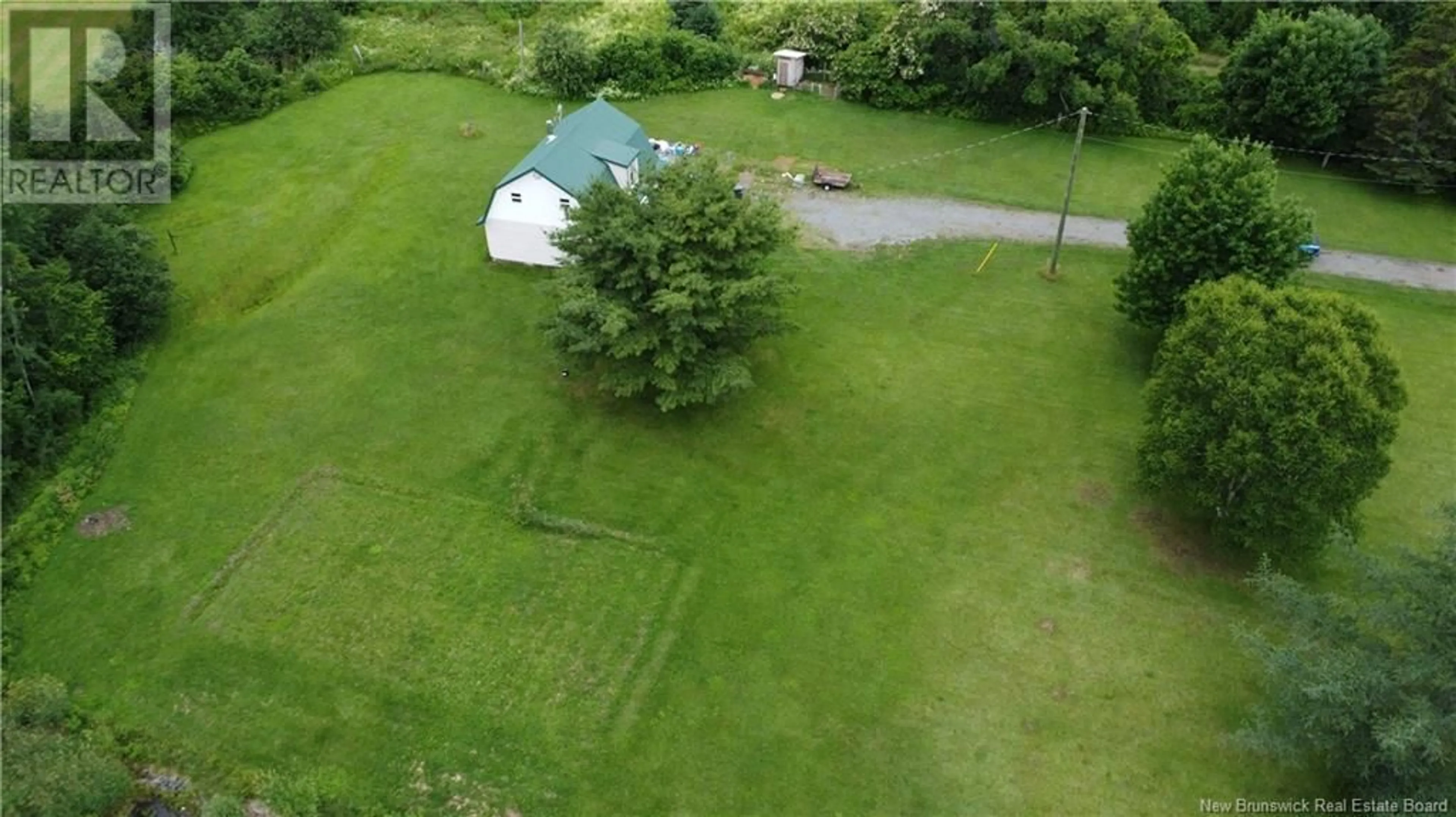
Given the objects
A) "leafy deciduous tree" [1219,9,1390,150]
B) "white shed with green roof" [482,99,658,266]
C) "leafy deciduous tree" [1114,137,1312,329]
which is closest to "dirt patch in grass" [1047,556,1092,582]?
"leafy deciduous tree" [1114,137,1312,329]

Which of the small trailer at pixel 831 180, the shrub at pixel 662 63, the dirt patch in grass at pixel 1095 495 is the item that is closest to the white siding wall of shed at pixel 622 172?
the small trailer at pixel 831 180

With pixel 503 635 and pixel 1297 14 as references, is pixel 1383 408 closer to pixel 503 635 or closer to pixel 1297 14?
pixel 503 635

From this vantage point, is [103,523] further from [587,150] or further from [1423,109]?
[1423,109]

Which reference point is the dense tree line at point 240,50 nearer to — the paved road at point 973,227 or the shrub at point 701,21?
the shrub at point 701,21

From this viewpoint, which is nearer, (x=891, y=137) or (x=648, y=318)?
(x=648, y=318)

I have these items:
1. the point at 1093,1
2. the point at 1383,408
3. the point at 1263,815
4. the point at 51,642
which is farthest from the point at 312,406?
the point at 1093,1

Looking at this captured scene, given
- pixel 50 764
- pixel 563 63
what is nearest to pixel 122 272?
pixel 50 764

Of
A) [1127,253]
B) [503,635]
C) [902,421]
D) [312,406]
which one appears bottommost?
[503,635]
